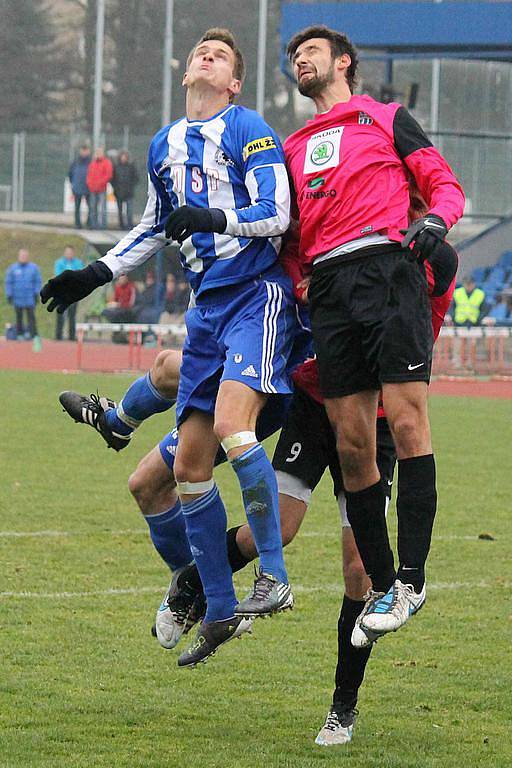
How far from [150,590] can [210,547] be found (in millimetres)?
2323

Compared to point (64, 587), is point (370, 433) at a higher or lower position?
higher


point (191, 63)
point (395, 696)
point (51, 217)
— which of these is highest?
point (51, 217)

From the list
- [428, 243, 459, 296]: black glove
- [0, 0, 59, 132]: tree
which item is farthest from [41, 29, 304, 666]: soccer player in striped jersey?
[0, 0, 59, 132]: tree

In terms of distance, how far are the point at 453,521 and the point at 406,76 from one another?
39.0 m

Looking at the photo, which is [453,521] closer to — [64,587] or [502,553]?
[502,553]

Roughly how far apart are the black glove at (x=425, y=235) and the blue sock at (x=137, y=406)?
150 centimetres

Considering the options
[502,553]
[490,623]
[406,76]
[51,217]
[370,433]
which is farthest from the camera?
[406,76]

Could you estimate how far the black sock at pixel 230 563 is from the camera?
5.80 metres

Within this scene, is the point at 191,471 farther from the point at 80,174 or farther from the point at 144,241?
the point at 80,174

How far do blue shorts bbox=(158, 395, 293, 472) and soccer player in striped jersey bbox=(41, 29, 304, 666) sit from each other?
196mm

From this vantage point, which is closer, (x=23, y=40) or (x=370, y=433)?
(x=370, y=433)

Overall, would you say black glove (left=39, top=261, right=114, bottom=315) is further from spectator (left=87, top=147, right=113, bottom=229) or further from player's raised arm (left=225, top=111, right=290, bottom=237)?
spectator (left=87, top=147, right=113, bottom=229)

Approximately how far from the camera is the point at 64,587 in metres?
7.74

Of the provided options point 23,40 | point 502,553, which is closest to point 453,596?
point 502,553
